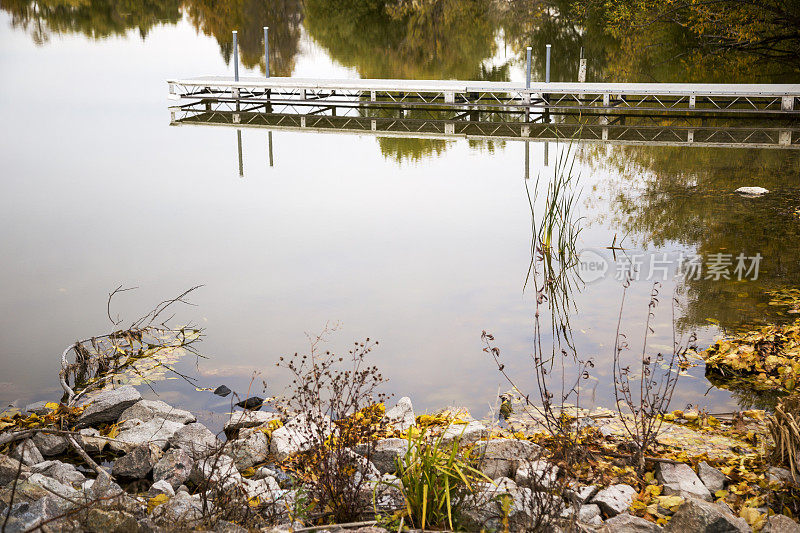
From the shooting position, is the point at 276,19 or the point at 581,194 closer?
the point at 581,194

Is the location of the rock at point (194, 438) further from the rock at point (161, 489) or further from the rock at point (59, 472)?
the rock at point (59, 472)

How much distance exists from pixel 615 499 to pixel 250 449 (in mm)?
1664

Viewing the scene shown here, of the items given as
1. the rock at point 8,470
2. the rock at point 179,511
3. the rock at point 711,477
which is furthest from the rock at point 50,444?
the rock at point 711,477

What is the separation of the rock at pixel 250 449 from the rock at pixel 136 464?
1.25 feet

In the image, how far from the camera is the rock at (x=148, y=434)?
4.04 meters

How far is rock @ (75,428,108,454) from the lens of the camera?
13.2 feet

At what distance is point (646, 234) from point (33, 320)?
5.35 m

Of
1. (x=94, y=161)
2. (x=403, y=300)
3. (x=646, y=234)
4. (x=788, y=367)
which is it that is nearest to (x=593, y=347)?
(x=788, y=367)

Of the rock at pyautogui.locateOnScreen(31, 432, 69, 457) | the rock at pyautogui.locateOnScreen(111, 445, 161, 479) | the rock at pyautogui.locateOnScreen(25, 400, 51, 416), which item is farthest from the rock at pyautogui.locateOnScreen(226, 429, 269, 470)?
the rock at pyautogui.locateOnScreen(25, 400, 51, 416)

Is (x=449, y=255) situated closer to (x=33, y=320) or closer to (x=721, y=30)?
(x=33, y=320)

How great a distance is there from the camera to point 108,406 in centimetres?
435

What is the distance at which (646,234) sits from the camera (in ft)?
25.3

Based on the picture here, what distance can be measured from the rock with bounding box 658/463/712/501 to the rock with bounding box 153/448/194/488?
6.82ft

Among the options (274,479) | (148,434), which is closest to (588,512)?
(274,479)
